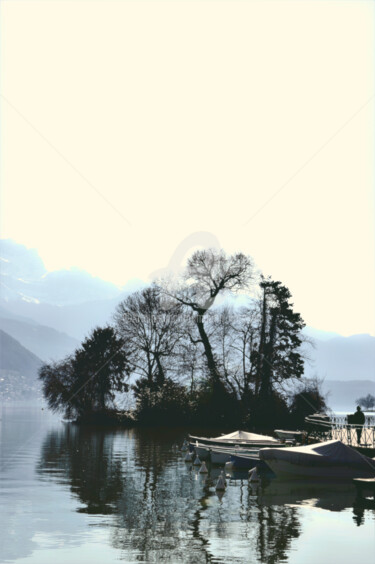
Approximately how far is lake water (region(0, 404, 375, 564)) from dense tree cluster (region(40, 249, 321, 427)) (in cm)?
3945

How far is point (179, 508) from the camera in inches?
1022

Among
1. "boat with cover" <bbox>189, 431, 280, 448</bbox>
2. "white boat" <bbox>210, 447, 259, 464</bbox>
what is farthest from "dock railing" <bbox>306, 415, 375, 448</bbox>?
"white boat" <bbox>210, 447, 259, 464</bbox>

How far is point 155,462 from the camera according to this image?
44.5 meters

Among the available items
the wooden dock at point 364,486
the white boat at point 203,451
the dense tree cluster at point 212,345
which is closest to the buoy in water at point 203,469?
the white boat at point 203,451

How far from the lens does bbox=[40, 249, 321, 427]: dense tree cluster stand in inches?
3115

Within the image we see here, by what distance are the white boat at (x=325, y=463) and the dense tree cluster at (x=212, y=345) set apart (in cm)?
4367

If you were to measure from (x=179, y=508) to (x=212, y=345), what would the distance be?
5700 cm

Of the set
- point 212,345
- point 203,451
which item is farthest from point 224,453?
point 212,345

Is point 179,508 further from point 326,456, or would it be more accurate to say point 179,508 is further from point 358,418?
point 358,418

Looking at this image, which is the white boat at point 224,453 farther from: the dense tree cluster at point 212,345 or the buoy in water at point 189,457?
the dense tree cluster at point 212,345

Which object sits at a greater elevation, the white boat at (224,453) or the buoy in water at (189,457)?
the white boat at (224,453)

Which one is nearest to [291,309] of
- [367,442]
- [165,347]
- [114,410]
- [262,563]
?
[165,347]

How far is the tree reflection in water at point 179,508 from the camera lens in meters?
19.0

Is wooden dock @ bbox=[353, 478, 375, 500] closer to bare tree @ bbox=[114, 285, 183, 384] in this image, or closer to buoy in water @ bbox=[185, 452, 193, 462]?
buoy in water @ bbox=[185, 452, 193, 462]
